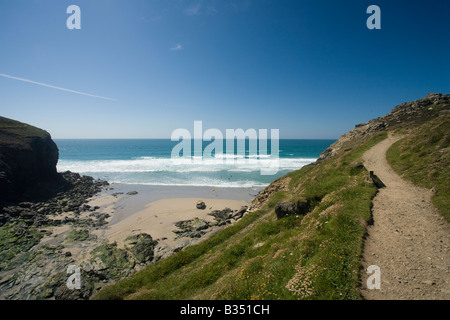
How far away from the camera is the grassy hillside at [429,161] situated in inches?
504

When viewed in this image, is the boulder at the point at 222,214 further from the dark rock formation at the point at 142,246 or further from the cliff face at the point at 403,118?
the cliff face at the point at 403,118

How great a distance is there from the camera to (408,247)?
29.4 ft

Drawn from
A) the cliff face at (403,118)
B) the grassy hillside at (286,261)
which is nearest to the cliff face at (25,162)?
the grassy hillside at (286,261)

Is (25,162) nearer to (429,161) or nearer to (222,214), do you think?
(222,214)

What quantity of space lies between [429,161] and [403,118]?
104 feet

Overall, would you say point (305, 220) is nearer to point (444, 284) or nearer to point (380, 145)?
point (444, 284)

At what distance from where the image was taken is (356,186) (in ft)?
51.6

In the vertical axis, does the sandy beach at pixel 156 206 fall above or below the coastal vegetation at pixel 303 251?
below

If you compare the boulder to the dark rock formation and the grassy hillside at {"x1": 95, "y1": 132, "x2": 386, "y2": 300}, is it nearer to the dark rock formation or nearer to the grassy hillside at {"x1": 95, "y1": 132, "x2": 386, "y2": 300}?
the dark rock formation

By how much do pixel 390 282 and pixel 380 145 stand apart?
94.5 feet

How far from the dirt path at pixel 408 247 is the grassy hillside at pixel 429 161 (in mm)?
730

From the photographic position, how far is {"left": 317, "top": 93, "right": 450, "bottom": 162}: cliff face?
121 feet

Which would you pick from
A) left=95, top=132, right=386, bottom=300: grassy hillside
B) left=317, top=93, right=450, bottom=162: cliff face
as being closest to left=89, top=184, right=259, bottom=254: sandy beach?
left=95, top=132, right=386, bottom=300: grassy hillside
